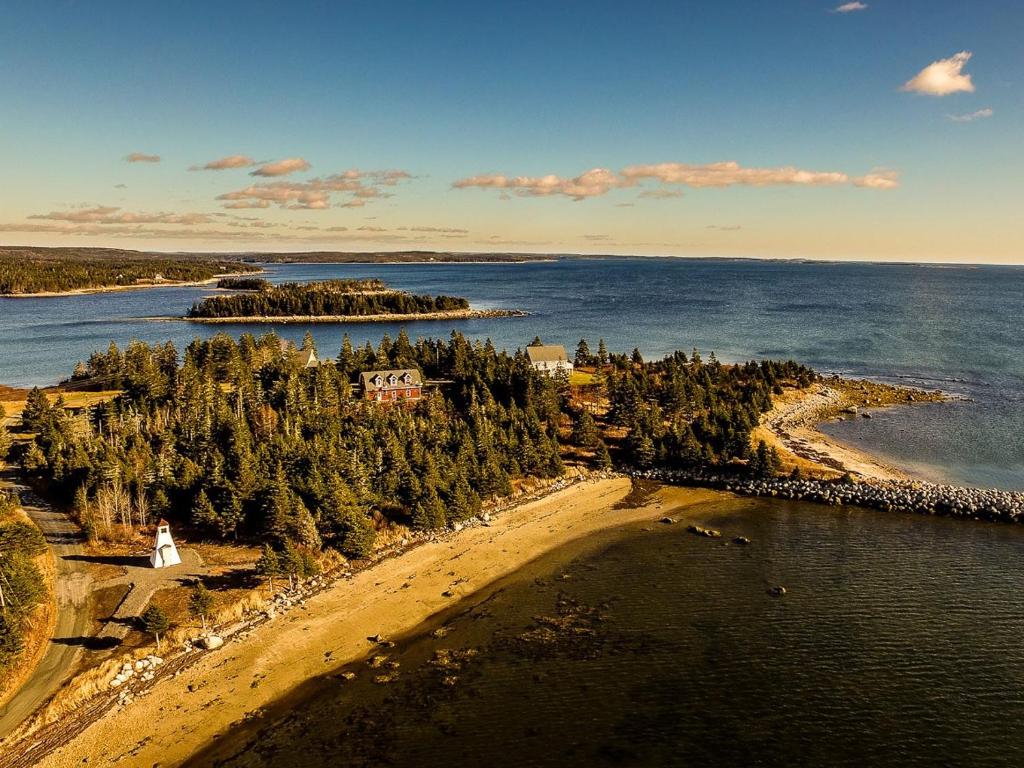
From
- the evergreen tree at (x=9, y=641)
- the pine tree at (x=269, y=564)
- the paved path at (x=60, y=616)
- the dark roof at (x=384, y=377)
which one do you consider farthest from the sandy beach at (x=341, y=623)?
the dark roof at (x=384, y=377)

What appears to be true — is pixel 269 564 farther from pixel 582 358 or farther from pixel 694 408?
pixel 582 358

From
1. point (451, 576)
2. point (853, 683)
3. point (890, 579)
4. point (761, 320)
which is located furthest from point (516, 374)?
point (761, 320)

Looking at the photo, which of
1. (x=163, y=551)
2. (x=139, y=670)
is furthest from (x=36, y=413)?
(x=139, y=670)

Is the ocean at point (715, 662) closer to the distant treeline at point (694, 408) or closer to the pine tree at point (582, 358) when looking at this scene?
the distant treeline at point (694, 408)

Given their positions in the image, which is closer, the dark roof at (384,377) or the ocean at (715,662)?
the ocean at (715,662)

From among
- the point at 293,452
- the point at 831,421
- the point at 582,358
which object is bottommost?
the point at 831,421

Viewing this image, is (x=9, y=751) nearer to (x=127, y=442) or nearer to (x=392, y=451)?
(x=392, y=451)

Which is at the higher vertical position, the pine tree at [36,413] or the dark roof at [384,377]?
the dark roof at [384,377]
